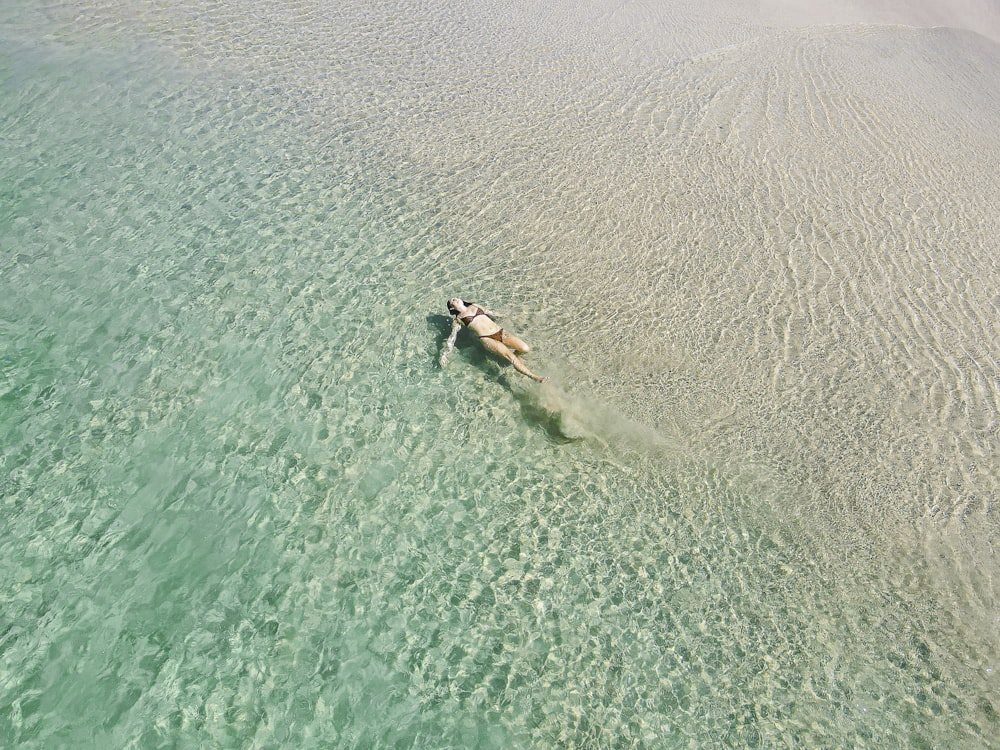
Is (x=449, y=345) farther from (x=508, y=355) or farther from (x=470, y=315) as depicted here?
(x=508, y=355)

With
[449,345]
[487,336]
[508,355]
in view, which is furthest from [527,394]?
[449,345]

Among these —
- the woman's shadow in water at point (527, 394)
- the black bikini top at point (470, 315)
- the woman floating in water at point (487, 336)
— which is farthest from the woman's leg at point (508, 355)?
the black bikini top at point (470, 315)

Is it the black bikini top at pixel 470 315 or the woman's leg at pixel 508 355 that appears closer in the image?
the woman's leg at pixel 508 355

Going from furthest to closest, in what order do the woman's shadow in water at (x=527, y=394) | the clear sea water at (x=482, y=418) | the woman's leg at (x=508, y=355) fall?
the woman's leg at (x=508, y=355), the woman's shadow in water at (x=527, y=394), the clear sea water at (x=482, y=418)

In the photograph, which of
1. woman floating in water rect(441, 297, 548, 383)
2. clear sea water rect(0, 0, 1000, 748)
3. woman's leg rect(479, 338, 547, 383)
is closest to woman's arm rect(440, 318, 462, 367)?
woman floating in water rect(441, 297, 548, 383)

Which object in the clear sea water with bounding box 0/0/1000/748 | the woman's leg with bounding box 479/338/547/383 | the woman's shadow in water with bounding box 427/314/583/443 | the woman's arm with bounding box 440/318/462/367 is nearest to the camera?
the clear sea water with bounding box 0/0/1000/748

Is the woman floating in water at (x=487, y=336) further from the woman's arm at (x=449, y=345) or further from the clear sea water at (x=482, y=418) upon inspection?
the clear sea water at (x=482, y=418)

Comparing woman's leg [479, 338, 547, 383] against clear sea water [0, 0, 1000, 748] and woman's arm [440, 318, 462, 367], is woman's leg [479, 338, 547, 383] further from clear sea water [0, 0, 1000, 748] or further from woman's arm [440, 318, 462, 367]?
woman's arm [440, 318, 462, 367]
